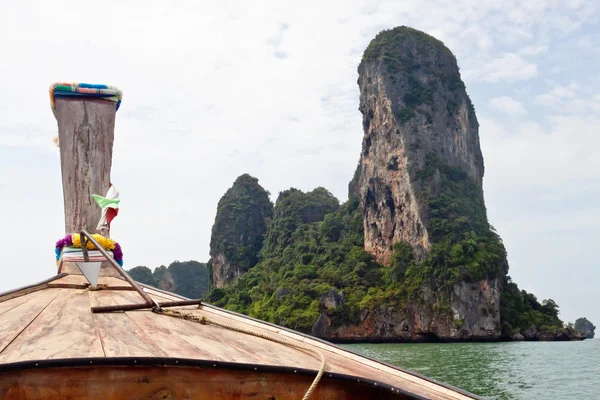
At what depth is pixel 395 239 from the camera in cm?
3569

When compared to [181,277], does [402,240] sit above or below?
above

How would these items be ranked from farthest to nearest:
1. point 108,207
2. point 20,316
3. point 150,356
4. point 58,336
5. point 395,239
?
point 395,239
point 108,207
point 20,316
point 58,336
point 150,356

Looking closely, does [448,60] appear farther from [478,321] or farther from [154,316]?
[154,316]

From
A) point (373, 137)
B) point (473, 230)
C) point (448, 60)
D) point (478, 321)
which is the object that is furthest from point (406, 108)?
point (478, 321)

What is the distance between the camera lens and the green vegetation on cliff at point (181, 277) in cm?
5400

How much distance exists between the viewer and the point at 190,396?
1101mm

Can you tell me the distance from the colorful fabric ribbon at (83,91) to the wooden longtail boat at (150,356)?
0.64m

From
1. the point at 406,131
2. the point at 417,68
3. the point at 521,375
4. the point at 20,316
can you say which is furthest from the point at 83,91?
the point at 417,68

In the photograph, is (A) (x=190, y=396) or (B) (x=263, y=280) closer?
(A) (x=190, y=396)

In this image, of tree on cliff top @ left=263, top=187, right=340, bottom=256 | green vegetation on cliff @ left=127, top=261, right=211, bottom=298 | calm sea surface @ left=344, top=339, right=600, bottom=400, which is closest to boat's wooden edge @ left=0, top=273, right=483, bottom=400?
calm sea surface @ left=344, top=339, right=600, bottom=400

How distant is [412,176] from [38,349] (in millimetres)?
34672

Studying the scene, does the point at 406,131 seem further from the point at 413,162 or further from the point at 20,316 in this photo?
the point at 20,316

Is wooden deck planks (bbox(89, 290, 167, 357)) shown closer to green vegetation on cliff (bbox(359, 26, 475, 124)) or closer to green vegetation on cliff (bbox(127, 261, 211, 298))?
green vegetation on cliff (bbox(359, 26, 475, 124))

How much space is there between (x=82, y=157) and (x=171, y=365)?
1.62m
